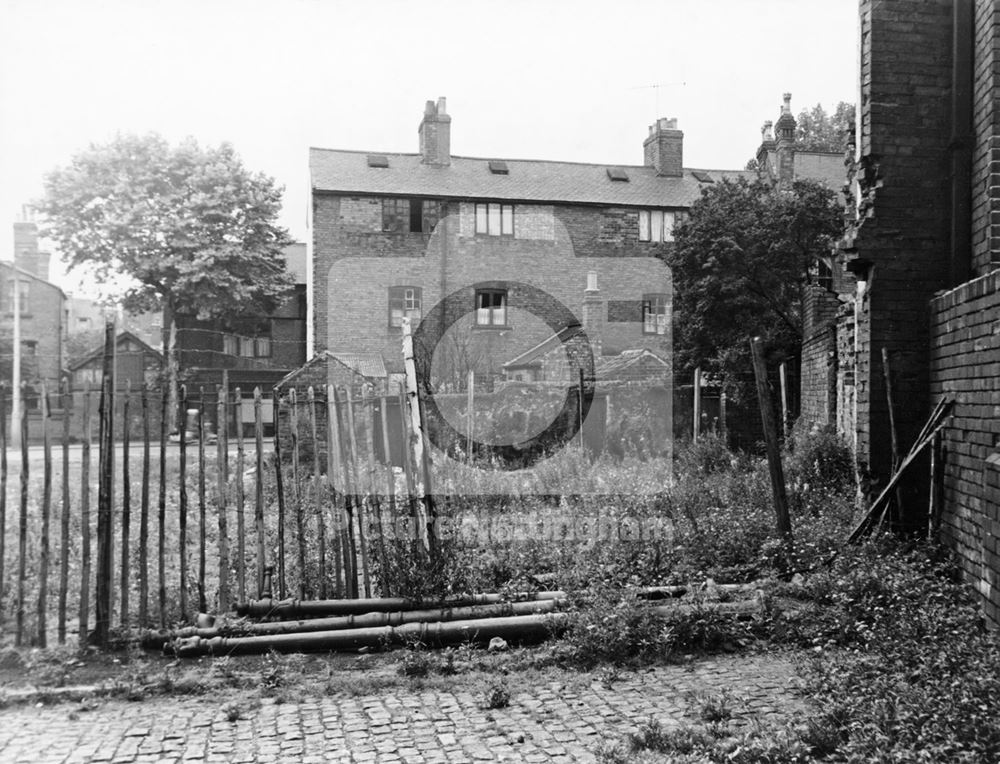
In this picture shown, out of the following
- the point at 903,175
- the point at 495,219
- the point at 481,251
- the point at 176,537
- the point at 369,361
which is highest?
the point at 495,219

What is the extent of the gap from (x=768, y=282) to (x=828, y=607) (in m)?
15.0

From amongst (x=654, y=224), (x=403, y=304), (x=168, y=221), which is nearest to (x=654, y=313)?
(x=654, y=224)

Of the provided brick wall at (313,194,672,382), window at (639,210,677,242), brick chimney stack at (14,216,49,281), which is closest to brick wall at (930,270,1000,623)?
brick wall at (313,194,672,382)

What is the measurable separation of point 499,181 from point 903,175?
2407 cm

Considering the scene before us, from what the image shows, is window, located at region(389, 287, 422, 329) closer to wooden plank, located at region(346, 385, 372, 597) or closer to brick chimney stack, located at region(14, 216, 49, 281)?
brick chimney stack, located at region(14, 216, 49, 281)

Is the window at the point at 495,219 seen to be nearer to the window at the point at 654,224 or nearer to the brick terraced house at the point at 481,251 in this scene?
the brick terraced house at the point at 481,251

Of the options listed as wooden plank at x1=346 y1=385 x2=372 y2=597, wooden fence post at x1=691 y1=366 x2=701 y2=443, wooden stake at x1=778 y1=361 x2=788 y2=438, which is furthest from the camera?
wooden fence post at x1=691 y1=366 x2=701 y2=443

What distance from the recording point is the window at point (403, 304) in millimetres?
28234

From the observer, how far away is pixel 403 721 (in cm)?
419

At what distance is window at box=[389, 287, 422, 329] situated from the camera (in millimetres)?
28234

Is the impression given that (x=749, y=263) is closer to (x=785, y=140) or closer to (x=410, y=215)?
(x=785, y=140)

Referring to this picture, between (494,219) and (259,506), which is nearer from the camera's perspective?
(259,506)

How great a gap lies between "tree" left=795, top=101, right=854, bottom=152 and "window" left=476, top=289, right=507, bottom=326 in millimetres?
22968

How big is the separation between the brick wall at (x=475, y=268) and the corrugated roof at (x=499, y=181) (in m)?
0.52
